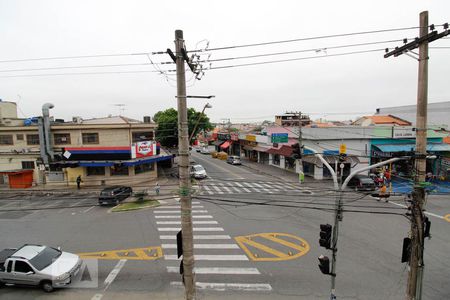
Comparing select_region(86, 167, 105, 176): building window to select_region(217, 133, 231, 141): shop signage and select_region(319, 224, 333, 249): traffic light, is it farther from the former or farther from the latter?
select_region(217, 133, 231, 141): shop signage

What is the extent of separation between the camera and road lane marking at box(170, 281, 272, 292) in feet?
32.4

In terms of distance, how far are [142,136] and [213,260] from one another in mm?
20689

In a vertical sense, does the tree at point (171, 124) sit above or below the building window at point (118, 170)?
above

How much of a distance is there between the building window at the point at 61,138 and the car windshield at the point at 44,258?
20.0m

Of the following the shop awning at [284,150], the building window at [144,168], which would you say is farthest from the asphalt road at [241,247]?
the shop awning at [284,150]

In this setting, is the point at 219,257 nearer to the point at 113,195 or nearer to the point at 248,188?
the point at 113,195

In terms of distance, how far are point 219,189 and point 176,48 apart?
20.8m

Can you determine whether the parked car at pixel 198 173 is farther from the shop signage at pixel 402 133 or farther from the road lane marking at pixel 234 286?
the shop signage at pixel 402 133

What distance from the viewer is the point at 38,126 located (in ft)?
92.1

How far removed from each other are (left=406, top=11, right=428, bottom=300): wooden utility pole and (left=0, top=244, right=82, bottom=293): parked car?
40.2 ft

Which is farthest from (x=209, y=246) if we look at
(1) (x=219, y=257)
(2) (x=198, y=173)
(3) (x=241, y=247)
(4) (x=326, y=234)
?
(2) (x=198, y=173)

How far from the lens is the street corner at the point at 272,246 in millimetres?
12344

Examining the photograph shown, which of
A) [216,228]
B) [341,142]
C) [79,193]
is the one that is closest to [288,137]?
[341,142]

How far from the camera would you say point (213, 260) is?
39.7 ft
